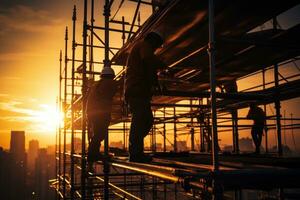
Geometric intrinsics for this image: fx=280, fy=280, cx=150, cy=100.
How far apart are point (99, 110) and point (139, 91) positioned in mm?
2032

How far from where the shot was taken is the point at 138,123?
374 centimetres

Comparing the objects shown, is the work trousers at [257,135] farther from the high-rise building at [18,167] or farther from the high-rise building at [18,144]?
the high-rise building at [18,144]

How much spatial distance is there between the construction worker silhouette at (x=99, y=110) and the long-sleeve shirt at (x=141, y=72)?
1.61 metres

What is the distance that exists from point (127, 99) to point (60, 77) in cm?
983

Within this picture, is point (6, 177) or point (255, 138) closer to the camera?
point (255, 138)

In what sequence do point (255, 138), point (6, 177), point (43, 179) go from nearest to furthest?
1. point (255, 138)
2. point (6, 177)
3. point (43, 179)

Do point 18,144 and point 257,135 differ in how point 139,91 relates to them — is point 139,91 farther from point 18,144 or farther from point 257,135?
point 18,144

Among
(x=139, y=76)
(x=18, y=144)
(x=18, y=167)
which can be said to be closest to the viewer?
(x=139, y=76)

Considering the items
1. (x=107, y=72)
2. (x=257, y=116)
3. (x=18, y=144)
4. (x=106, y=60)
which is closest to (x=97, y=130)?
(x=107, y=72)

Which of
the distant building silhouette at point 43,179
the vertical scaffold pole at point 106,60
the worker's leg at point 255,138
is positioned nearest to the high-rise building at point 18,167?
the distant building silhouette at point 43,179

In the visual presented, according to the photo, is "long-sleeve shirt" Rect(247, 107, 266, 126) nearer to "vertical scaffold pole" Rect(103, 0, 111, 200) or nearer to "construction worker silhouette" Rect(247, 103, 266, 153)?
"construction worker silhouette" Rect(247, 103, 266, 153)

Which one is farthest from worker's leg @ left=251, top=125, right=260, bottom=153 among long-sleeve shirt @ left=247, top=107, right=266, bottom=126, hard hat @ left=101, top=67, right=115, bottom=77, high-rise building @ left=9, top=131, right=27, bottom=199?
high-rise building @ left=9, top=131, right=27, bottom=199

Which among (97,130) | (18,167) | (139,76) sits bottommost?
(18,167)

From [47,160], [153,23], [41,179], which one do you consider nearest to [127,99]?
[153,23]
